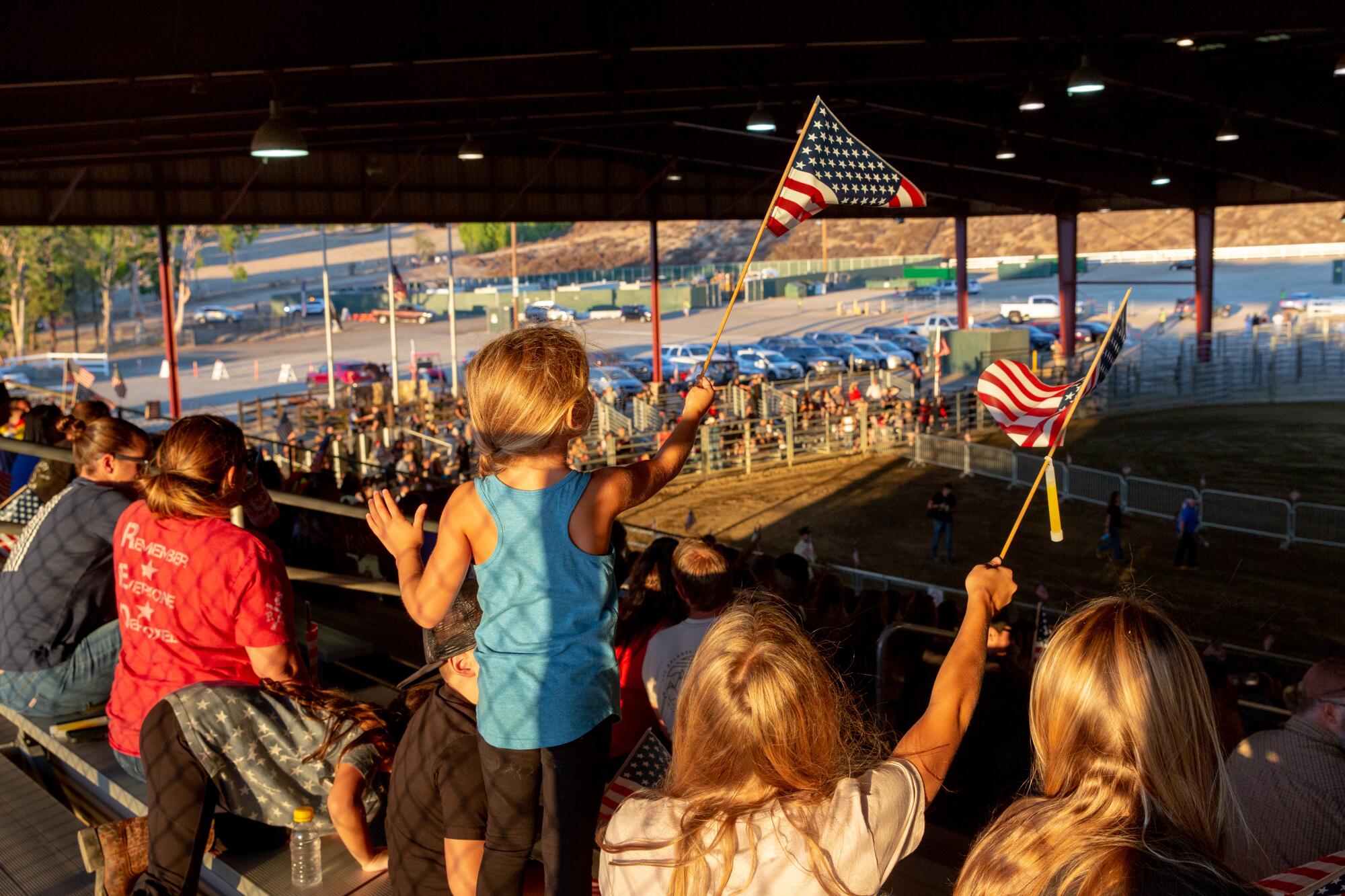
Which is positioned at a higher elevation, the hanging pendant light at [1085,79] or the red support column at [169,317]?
the hanging pendant light at [1085,79]

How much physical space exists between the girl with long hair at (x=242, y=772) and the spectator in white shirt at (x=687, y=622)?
67 cm

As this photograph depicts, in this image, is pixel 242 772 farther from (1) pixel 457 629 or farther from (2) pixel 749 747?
(2) pixel 749 747

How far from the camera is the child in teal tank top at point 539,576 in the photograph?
2.55m

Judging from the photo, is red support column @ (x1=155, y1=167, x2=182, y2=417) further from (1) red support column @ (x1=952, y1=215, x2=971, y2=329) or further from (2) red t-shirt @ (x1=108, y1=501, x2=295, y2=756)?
(1) red support column @ (x1=952, y1=215, x2=971, y2=329)

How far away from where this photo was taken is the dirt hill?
76812 millimetres

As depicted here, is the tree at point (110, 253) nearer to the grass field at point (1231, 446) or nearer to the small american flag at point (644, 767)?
the grass field at point (1231, 446)

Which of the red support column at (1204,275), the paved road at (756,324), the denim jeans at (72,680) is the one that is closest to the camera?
the denim jeans at (72,680)

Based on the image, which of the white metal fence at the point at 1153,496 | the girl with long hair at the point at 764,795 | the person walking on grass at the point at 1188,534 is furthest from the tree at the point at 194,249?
the girl with long hair at the point at 764,795

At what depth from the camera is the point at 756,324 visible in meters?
66.1

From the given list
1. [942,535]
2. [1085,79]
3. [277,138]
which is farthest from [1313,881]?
[942,535]

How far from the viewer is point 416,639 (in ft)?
20.2

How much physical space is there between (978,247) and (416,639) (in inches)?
3337

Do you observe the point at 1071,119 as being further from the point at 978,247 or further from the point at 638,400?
the point at 978,247

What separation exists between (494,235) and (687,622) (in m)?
93.6
